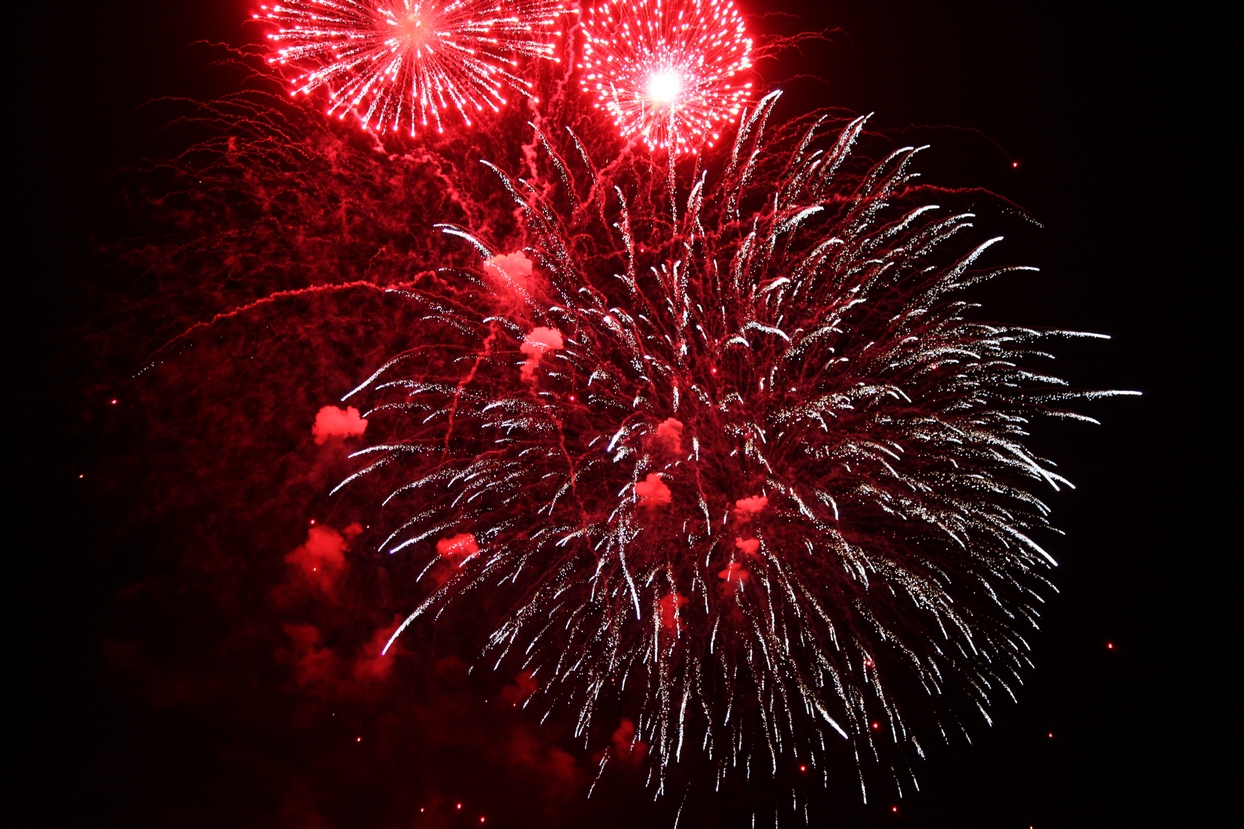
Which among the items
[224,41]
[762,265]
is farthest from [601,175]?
[224,41]

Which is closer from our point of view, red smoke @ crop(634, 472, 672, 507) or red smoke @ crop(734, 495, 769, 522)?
red smoke @ crop(634, 472, 672, 507)

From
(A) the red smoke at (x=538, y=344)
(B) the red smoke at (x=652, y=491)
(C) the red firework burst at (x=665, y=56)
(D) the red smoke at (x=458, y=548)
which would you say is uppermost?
(C) the red firework burst at (x=665, y=56)

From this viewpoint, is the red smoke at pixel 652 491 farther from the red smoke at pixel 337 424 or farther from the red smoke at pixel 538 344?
the red smoke at pixel 337 424

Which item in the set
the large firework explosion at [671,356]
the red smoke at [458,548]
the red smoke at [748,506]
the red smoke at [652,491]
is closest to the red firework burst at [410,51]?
the large firework explosion at [671,356]

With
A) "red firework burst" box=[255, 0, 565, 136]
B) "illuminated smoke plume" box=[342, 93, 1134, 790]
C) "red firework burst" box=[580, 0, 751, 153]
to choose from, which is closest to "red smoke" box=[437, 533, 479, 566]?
"illuminated smoke plume" box=[342, 93, 1134, 790]

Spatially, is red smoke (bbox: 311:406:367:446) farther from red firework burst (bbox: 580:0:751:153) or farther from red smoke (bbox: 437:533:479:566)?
red firework burst (bbox: 580:0:751:153)

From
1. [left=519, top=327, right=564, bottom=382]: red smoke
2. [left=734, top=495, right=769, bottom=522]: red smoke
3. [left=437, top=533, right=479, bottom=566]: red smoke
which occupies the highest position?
[left=519, top=327, right=564, bottom=382]: red smoke
